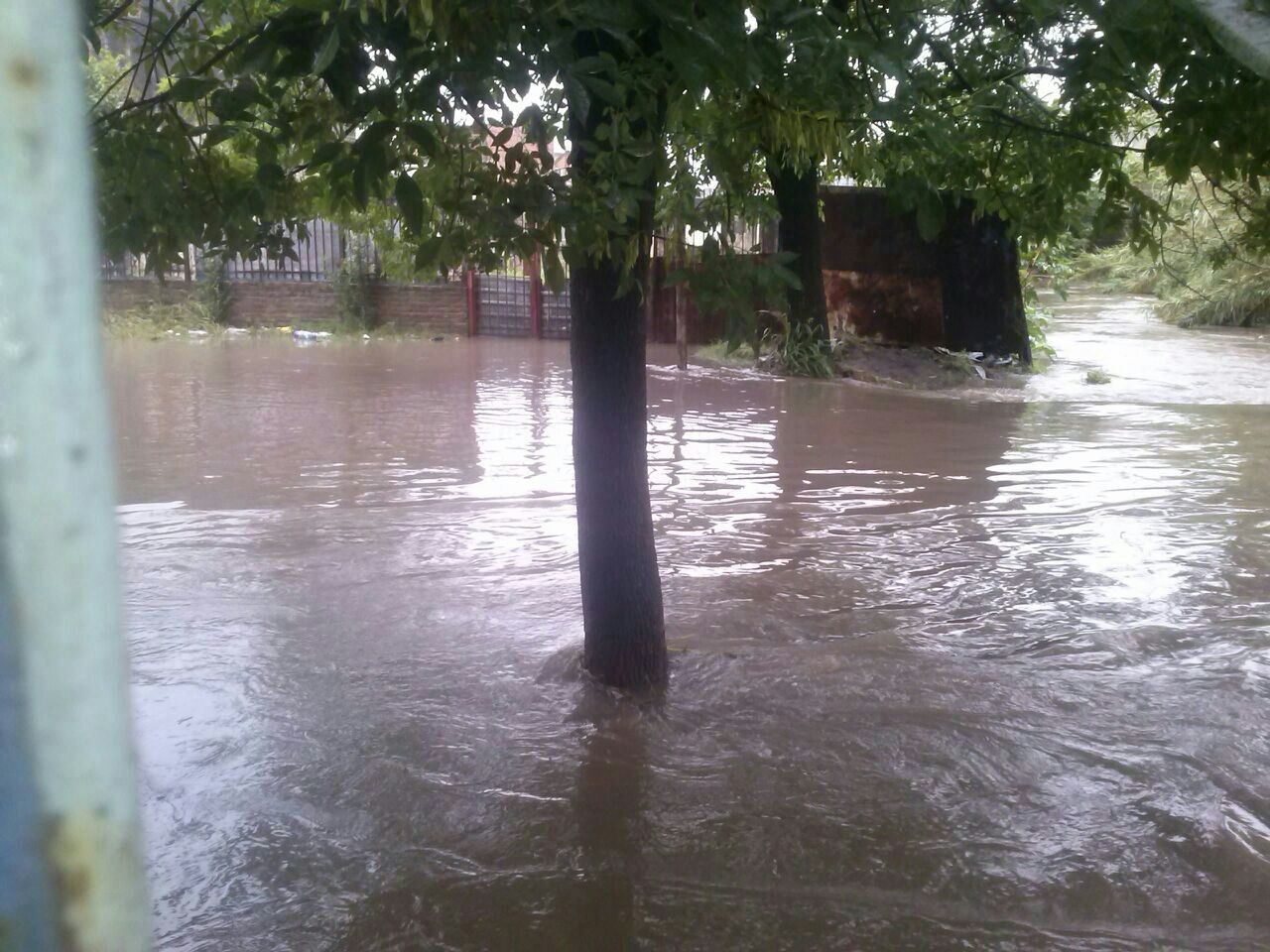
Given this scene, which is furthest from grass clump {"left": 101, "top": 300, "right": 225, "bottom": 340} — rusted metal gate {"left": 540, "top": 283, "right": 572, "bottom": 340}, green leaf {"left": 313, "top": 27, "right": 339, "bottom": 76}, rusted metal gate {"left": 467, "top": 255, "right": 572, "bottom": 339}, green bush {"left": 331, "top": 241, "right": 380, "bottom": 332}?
green leaf {"left": 313, "top": 27, "right": 339, "bottom": 76}

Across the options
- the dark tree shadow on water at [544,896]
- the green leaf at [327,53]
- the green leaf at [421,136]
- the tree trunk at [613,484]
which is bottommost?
the dark tree shadow on water at [544,896]

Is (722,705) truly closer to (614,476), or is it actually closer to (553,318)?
(614,476)

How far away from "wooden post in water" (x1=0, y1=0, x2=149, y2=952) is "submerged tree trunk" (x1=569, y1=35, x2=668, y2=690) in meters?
3.45

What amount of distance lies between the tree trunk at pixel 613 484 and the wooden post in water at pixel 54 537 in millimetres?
3615

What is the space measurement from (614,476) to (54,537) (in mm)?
4099

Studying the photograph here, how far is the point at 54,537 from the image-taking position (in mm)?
823

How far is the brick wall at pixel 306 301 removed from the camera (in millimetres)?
20594

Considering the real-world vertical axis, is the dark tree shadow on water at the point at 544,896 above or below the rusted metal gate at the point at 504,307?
below

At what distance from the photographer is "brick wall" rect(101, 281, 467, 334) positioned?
2059cm

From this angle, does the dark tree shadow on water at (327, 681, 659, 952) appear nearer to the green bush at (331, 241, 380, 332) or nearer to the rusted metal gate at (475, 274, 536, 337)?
the rusted metal gate at (475, 274, 536, 337)

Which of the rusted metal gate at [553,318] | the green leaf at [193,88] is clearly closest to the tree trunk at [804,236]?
the rusted metal gate at [553,318]

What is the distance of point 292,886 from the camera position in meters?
3.91

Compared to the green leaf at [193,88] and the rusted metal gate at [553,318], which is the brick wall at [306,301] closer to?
the rusted metal gate at [553,318]

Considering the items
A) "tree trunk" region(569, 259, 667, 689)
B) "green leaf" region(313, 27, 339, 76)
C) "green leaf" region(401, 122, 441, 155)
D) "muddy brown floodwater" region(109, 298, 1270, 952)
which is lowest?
"muddy brown floodwater" region(109, 298, 1270, 952)
